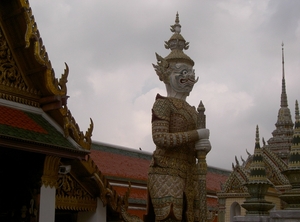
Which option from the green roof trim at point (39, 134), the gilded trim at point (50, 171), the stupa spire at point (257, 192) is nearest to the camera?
the green roof trim at point (39, 134)

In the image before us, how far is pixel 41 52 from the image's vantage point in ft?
20.3

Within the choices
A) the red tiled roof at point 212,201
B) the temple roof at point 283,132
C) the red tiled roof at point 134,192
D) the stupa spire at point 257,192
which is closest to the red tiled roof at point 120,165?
the red tiled roof at point 134,192

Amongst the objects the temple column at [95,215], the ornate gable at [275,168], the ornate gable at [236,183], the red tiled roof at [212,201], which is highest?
the ornate gable at [275,168]

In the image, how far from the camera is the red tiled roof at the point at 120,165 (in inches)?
442

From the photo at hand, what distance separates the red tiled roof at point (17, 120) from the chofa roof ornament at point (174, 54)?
83.9 inches

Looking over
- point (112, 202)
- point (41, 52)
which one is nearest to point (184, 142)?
point (112, 202)

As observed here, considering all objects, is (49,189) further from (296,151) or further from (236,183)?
(236,183)

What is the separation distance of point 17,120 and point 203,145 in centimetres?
246

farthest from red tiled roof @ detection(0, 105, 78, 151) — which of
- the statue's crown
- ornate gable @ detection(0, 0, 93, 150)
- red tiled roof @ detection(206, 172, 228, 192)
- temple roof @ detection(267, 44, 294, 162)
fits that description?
temple roof @ detection(267, 44, 294, 162)

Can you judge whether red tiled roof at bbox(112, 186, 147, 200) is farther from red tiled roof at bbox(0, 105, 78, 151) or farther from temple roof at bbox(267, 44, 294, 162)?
temple roof at bbox(267, 44, 294, 162)

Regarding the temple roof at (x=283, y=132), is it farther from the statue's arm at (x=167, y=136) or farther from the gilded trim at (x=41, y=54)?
the gilded trim at (x=41, y=54)

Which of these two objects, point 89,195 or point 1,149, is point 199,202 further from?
point 1,149

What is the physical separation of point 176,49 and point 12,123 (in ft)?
9.45

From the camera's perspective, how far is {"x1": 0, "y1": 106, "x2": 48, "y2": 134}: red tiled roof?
18.3 ft
